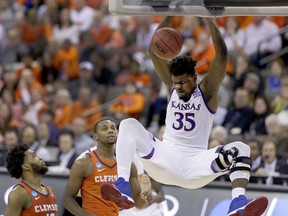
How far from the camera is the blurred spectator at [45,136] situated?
15.9m

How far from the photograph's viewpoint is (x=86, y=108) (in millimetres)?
17266

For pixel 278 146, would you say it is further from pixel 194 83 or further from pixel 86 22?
pixel 86 22

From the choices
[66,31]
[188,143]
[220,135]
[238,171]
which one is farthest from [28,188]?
[66,31]

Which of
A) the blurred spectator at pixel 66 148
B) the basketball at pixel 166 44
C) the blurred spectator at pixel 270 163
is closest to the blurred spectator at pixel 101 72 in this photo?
the blurred spectator at pixel 66 148

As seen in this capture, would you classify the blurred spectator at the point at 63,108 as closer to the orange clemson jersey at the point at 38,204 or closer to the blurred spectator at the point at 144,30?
the blurred spectator at the point at 144,30

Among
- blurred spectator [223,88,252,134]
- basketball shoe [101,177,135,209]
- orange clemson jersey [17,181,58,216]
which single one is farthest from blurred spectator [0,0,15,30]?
basketball shoe [101,177,135,209]

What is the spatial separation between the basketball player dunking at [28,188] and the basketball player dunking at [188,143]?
1.35 m

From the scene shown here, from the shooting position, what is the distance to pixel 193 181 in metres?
9.71

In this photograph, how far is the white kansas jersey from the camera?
387 inches

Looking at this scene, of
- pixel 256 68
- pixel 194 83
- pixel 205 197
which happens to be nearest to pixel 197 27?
pixel 256 68

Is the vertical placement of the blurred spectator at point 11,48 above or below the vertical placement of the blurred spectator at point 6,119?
above

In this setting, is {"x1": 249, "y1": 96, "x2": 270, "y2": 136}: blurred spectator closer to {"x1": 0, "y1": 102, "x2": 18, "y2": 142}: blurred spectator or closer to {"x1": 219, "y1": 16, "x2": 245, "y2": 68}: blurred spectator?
{"x1": 219, "y1": 16, "x2": 245, "y2": 68}: blurred spectator

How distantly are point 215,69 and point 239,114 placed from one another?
556 cm

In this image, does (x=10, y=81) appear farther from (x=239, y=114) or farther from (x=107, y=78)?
(x=239, y=114)
